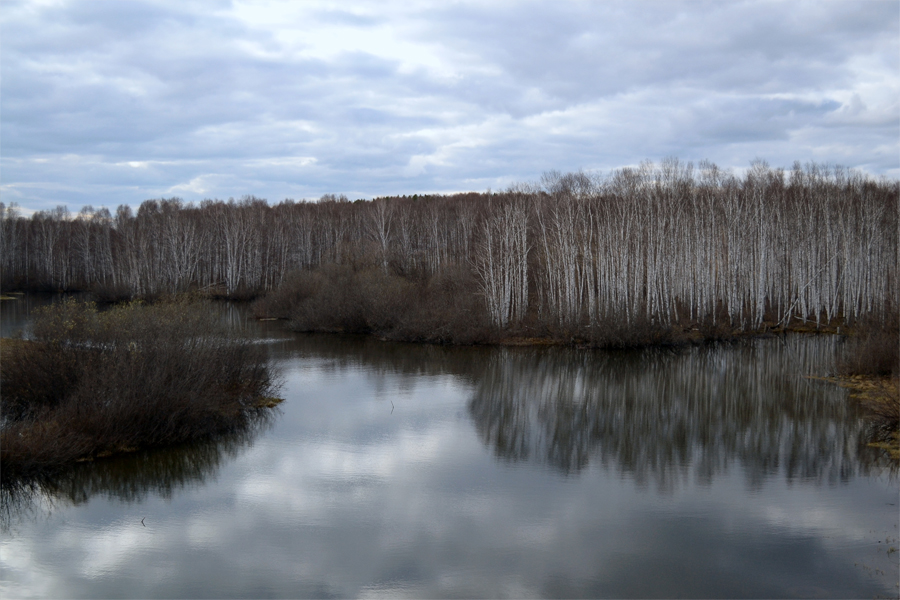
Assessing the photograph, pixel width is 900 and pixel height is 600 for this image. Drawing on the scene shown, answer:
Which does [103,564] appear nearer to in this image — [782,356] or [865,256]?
[782,356]

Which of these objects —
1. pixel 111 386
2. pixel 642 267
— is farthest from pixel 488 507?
pixel 642 267

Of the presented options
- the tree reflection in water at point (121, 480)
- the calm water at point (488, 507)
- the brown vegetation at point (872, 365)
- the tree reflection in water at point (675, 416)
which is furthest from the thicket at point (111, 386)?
the brown vegetation at point (872, 365)

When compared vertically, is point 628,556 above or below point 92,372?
below

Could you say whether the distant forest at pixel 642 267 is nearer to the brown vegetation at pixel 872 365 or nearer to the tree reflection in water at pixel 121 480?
the brown vegetation at pixel 872 365

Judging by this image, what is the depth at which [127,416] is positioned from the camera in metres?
14.6

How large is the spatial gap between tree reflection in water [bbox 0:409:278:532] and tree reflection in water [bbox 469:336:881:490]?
6.55 m

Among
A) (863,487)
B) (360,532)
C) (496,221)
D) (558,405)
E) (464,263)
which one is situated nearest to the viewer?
(360,532)

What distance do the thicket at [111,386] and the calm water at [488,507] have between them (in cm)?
66

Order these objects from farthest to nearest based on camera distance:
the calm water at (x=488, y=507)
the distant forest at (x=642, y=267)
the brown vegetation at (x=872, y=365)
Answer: the distant forest at (x=642, y=267)
the brown vegetation at (x=872, y=365)
the calm water at (x=488, y=507)

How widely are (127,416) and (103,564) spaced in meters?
5.38

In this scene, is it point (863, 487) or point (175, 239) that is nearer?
point (863, 487)

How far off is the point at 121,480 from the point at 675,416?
14.0 metres

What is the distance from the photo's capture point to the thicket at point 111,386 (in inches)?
535

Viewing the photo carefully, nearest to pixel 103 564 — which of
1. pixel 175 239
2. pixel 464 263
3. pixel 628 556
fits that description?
pixel 628 556
